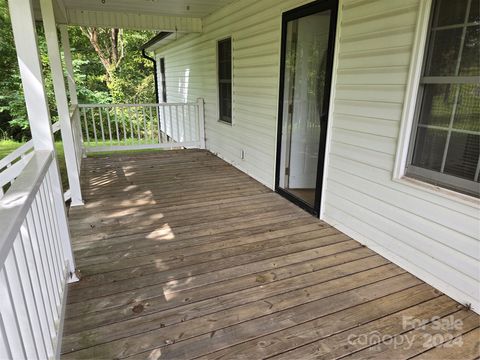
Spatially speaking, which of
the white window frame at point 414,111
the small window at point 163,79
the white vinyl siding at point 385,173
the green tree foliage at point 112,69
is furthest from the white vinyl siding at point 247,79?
the green tree foliage at point 112,69

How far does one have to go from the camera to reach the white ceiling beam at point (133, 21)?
5.33 metres

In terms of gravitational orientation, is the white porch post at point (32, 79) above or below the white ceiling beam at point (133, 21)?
below

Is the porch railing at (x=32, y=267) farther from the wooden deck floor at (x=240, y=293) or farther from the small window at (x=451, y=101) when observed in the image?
the small window at (x=451, y=101)

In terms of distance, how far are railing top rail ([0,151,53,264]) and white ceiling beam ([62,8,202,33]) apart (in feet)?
15.5

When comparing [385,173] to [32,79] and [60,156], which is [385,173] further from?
[60,156]

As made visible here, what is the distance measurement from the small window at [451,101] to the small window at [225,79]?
356cm

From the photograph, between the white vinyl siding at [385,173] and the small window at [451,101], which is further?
the white vinyl siding at [385,173]

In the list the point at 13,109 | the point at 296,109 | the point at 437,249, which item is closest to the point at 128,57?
the point at 13,109

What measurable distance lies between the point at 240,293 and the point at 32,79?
181cm

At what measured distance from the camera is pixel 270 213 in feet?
11.0

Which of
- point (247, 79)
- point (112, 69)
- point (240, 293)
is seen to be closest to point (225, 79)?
point (247, 79)

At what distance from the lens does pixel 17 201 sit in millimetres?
1148

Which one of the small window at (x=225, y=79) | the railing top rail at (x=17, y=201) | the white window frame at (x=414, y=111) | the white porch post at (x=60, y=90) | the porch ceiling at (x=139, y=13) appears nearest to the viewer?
the railing top rail at (x=17, y=201)

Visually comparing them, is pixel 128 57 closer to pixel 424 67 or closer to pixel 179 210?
pixel 179 210
